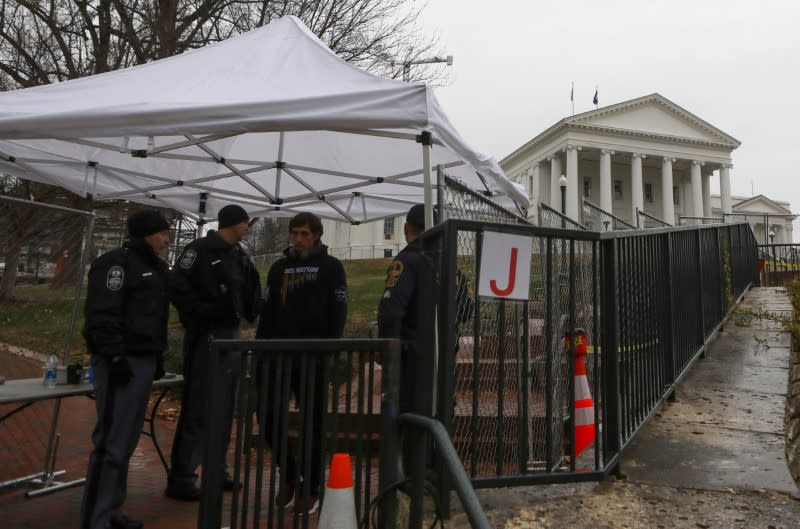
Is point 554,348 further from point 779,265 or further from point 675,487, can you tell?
point 779,265

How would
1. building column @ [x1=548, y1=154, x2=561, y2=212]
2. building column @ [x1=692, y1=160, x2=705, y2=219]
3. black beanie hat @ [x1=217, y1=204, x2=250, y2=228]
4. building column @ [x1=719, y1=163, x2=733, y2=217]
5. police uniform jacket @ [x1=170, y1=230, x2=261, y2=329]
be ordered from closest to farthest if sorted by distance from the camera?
police uniform jacket @ [x1=170, y1=230, x2=261, y2=329] → black beanie hat @ [x1=217, y1=204, x2=250, y2=228] → building column @ [x1=692, y1=160, x2=705, y2=219] → building column @ [x1=548, y1=154, x2=561, y2=212] → building column @ [x1=719, y1=163, x2=733, y2=217]

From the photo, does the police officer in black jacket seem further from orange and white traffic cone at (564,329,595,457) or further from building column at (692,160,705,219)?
building column at (692,160,705,219)

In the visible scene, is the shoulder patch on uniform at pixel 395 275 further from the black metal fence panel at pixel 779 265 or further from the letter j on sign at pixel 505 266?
the black metal fence panel at pixel 779 265

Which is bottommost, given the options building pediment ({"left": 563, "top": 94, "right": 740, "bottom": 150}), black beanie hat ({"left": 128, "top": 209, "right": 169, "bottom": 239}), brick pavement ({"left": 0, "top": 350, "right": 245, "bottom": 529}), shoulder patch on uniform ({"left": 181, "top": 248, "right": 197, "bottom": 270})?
brick pavement ({"left": 0, "top": 350, "right": 245, "bottom": 529})

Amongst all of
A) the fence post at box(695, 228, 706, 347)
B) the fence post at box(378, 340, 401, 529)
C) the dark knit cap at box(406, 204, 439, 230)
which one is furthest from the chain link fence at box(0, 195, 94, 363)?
the fence post at box(695, 228, 706, 347)

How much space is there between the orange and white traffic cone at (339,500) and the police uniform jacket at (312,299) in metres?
1.55

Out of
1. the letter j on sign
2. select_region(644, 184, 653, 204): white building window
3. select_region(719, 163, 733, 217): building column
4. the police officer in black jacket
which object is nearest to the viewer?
the letter j on sign

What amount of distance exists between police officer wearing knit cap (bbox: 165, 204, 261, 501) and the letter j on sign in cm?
208

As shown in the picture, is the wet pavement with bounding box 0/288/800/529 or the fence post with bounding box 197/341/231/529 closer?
the fence post with bounding box 197/341/231/529

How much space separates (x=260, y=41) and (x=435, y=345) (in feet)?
11.8

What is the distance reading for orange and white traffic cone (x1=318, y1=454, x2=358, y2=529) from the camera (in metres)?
2.53

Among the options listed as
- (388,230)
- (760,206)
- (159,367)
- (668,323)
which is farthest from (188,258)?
(760,206)

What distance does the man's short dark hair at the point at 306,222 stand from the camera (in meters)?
4.09

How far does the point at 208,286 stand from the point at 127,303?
65 centimetres
